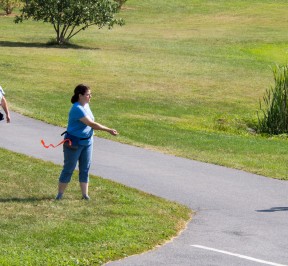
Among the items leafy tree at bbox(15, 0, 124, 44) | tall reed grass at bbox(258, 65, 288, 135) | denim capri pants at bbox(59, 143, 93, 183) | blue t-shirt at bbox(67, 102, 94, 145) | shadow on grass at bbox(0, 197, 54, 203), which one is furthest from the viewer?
leafy tree at bbox(15, 0, 124, 44)

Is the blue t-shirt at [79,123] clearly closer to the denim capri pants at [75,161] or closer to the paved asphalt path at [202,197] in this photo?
the denim capri pants at [75,161]

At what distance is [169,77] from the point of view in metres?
34.0

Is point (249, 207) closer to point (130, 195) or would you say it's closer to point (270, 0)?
point (130, 195)

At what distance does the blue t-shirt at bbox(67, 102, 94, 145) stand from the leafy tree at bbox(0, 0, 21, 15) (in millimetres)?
46608

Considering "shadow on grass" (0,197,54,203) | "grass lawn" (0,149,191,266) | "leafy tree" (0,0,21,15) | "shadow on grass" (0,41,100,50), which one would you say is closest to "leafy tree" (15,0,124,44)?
"shadow on grass" (0,41,100,50)

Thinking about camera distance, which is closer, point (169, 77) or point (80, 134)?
point (80, 134)

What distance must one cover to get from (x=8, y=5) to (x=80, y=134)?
1869 inches

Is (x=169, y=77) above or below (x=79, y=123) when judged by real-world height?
below

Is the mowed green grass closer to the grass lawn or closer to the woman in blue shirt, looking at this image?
the grass lawn

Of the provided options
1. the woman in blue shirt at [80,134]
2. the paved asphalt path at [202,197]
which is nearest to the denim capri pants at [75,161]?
the woman in blue shirt at [80,134]

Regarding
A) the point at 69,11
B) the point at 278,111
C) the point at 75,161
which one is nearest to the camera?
the point at 75,161

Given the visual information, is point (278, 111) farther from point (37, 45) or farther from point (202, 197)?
point (37, 45)

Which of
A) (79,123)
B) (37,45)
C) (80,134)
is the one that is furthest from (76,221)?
(37,45)

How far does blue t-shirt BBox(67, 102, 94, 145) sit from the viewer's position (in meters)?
12.2
